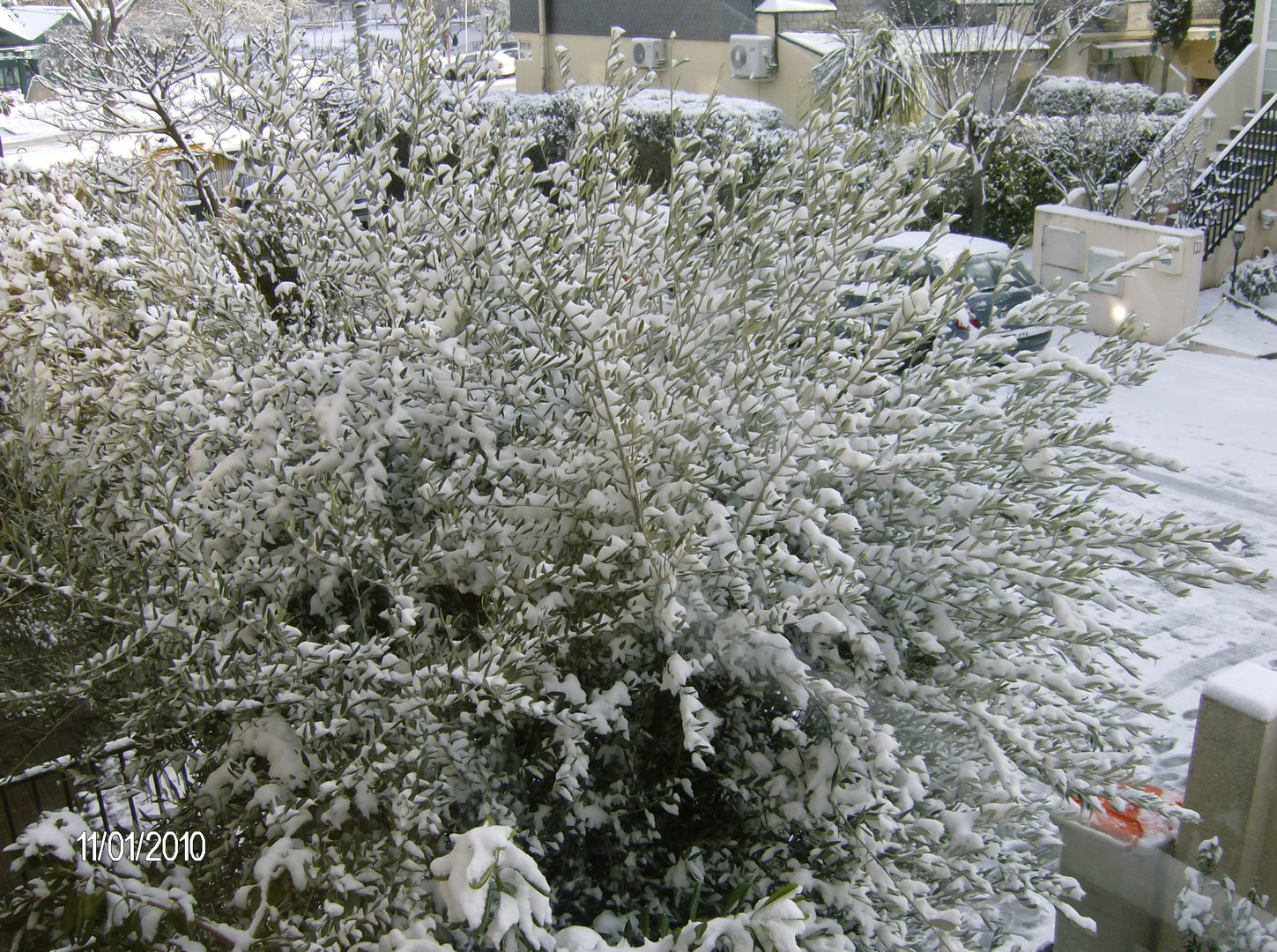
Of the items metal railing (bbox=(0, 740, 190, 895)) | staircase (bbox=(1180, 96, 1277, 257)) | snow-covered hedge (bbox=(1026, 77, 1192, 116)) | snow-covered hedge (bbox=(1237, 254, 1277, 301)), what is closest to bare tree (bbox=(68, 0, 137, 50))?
metal railing (bbox=(0, 740, 190, 895))

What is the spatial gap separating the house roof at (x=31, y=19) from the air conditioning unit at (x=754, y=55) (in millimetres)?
11889

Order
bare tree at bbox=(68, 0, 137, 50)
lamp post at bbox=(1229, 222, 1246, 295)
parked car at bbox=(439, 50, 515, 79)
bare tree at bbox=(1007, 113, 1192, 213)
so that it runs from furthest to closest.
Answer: bare tree at bbox=(1007, 113, 1192, 213)
lamp post at bbox=(1229, 222, 1246, 295)
bare tree at bbox=(68, 0, 137, 50)
parked car at bbox=(439, 50, 515, 79)

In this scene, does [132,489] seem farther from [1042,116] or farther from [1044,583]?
[1042,116]

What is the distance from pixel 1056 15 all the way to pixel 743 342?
50.9 ft

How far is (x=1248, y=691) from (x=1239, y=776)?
12.4 inches

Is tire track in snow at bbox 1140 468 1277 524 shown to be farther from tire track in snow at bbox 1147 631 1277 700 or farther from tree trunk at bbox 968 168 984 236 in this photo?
tree trunk at bbox 968 168 984 236

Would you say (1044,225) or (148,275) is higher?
(148,275)

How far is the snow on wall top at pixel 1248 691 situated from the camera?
3.74m

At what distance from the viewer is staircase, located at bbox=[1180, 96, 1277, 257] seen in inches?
551

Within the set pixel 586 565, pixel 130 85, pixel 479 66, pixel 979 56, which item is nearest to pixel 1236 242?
pixel 979 56

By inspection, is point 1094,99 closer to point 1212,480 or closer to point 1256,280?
point 1256,280

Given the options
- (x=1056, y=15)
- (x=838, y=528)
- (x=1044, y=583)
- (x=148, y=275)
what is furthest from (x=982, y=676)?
(x=1056, y=15)

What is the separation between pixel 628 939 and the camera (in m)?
2.77

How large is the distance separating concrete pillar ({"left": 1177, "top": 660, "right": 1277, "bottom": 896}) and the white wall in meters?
8.93
